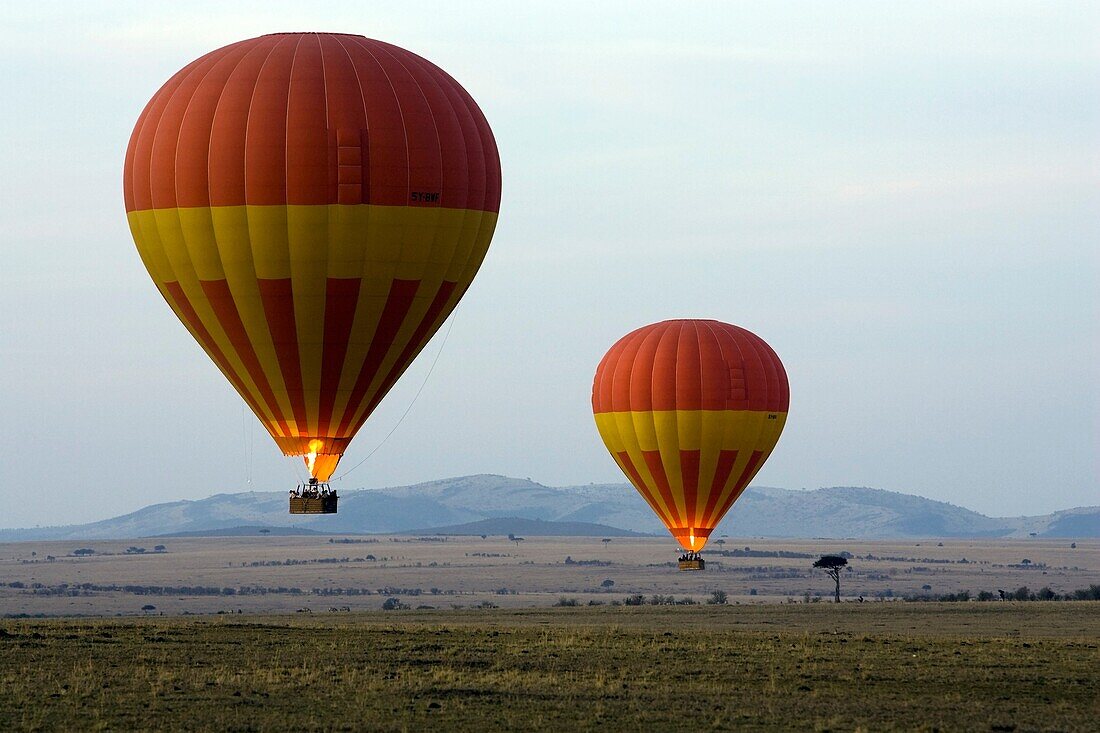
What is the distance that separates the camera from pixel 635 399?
5794cm

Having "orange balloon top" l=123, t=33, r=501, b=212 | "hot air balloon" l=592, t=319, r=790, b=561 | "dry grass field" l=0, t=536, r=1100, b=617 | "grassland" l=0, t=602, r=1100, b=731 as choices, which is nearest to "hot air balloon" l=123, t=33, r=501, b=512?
"orange balloon top" l=123, t=33, r=501, b=212

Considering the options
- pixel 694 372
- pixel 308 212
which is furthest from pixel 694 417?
pixel 308 212

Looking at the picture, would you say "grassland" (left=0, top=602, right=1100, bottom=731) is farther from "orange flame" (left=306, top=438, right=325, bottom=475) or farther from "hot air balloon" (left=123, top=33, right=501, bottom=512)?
"hot air balloon" (left=123, top=33, right=501, bottom=512)

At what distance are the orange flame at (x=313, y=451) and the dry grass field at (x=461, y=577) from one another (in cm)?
3933

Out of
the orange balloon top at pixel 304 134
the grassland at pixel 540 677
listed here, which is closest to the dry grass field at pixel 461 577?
the grassland at pixel 540 677

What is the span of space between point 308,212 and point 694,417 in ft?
75.4

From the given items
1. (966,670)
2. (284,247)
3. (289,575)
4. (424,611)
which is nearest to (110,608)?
(424,611)

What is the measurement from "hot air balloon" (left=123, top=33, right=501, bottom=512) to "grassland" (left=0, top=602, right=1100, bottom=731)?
229 inches

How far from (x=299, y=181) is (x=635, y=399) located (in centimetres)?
2345

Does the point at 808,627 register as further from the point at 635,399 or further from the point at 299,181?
the point at 299,181

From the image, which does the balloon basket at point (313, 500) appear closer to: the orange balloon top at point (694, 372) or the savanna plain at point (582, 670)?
the savanna plain at point (582, 670)

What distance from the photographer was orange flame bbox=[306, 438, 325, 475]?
3803 centimetres

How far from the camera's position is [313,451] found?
38031 millimetres

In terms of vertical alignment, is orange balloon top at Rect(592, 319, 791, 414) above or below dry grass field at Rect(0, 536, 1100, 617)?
above
